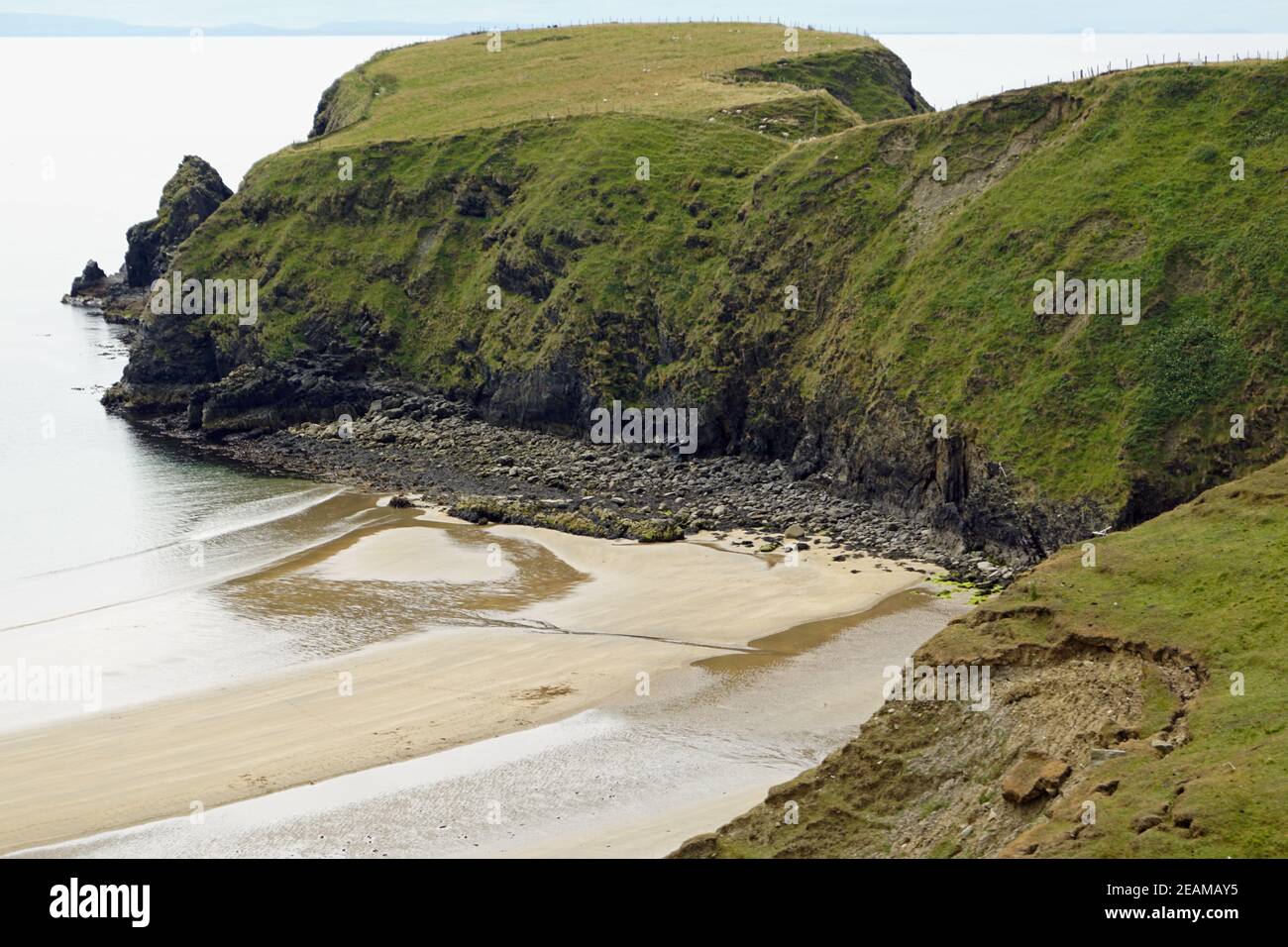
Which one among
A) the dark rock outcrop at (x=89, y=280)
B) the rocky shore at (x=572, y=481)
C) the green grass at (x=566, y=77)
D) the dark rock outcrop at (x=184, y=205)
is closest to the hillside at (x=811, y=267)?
the green grass at (x=566, y=77)

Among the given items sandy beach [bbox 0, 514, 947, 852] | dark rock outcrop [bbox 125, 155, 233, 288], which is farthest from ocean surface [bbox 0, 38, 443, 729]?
dark rock outcrop [bbox 125, 155, 233, 288]

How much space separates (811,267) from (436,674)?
122 feet

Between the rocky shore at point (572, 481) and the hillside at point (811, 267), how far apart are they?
5.43ft

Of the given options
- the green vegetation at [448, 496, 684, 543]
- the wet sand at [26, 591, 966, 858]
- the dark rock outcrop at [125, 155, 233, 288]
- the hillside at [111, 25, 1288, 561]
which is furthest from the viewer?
the dark rock outcrop at [125, 155, 233, 288]

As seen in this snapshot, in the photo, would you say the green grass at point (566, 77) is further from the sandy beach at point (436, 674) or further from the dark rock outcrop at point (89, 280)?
the sandy beach at point (436, 674)

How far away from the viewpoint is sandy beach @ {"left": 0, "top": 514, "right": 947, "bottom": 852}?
38.2 meters

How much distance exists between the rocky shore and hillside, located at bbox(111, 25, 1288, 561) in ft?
5.43

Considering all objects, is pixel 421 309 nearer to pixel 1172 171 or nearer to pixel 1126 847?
pixel 1172 171

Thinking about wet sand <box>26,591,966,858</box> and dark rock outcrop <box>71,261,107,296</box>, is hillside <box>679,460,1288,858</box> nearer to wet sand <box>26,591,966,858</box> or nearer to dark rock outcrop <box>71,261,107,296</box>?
wet sand <box>26,591,966,858</box>

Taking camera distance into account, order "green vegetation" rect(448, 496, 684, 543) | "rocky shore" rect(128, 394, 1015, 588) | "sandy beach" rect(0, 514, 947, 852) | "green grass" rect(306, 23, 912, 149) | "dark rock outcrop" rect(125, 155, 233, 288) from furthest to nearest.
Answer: "dark rock outcrop" rect(125, 155, 233, 288) < "green grass" rect(306, 23, 912, 149) < "green vegetation" rect(448, 496, 684, 543) < "rocky shore" rect(128, 394, 1015, 588) < "sandy beach" rect(0, 514, 947, 852)

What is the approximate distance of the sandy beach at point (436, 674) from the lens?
125 ft

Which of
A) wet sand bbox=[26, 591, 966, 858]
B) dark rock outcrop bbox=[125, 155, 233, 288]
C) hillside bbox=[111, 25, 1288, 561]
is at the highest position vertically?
dark rock outcrop bbox=[125, 155, 233, 288]

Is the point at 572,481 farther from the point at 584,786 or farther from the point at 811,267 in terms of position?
the point at 584,786
